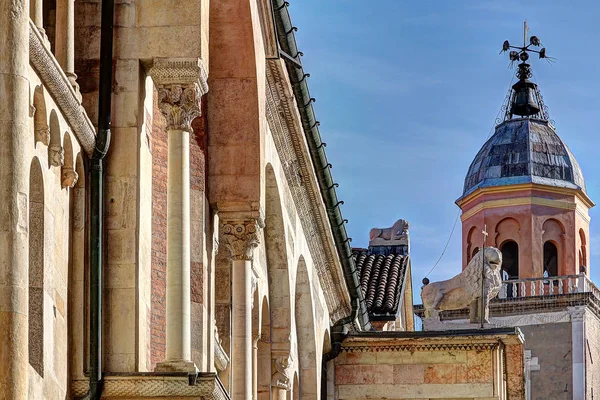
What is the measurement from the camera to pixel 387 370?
111 feet

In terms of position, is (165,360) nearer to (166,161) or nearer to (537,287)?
(166,161)

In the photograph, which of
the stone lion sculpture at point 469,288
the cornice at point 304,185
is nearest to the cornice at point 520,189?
the stone lion sculpture at point 469,288

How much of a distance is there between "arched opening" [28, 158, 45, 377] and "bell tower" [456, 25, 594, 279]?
193 feet

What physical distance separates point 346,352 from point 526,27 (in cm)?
4984

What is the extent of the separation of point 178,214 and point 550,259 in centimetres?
5996

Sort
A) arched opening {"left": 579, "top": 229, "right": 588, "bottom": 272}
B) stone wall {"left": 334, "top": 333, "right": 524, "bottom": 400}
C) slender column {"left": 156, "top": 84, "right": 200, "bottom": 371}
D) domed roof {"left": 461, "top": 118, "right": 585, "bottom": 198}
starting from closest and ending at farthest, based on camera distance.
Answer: slender column {"left": 156, "top": 84, "right": 200, "bottom": 371}, stone wall {"left": 334, "top": 333, "right": 524, "bottom": 400}, domed roof {"left": 461, "top": 118, "right": 585, "bottom": 198}, arched opening {"left": 579, "top": 229, "right": 588, "bottom": 272}

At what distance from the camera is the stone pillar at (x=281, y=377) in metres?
26.9

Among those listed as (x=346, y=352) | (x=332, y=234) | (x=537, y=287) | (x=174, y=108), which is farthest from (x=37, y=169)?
(x=537, y=287)

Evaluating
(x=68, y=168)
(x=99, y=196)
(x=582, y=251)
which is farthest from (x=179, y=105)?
(x=582, y=251)

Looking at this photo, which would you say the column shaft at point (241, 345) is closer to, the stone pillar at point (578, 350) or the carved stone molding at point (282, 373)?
the carved stone molding at point (282, 373)

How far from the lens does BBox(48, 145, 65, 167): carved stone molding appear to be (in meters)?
15.7

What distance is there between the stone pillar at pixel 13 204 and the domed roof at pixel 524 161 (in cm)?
6217

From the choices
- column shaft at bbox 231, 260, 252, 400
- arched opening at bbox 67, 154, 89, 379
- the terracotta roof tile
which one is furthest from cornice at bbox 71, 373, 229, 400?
the terracotta roof tile

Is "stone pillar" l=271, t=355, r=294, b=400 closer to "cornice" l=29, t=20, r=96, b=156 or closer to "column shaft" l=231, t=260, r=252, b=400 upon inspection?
"column shaft" l=231, t=260, r=252, b=400
